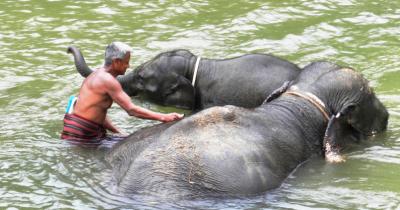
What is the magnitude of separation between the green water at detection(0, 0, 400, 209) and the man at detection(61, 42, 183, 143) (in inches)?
9.3

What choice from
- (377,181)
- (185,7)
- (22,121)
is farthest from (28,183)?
(185,7)

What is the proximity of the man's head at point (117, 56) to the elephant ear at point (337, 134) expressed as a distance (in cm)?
195

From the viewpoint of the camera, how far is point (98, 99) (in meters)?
8.12

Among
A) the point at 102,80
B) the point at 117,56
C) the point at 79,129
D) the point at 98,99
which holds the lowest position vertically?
the point at 79,129

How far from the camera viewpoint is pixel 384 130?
8.56 meters

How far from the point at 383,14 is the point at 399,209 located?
670 centimetres

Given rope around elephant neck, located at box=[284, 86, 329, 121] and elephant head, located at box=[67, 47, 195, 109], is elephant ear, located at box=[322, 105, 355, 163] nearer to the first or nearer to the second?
rope around elephant neck, located at box=[284, 86, 329, 121]

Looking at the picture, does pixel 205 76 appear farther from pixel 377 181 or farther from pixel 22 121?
pixel 377 181

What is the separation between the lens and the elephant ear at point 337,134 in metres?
7.76

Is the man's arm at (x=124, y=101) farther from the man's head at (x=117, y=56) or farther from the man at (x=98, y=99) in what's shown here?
the man's head at (x=117, y=56)

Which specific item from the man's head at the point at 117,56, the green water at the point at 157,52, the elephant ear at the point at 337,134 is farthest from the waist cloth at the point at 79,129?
the elephant ear at the point at 337,134

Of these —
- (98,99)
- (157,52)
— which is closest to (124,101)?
(98,99)

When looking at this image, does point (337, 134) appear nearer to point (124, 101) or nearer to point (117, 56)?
point (124, 101)

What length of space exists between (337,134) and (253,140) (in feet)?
4.38
